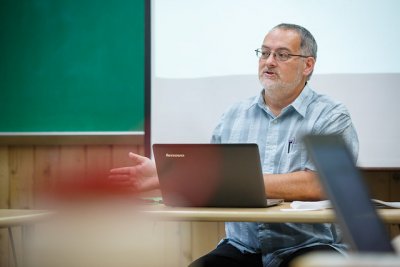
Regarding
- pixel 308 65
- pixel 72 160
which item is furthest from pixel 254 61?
pixel 72 160

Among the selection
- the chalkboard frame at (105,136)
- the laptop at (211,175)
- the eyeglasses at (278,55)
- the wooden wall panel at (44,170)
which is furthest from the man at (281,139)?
the wooden wall panel at (44,170)

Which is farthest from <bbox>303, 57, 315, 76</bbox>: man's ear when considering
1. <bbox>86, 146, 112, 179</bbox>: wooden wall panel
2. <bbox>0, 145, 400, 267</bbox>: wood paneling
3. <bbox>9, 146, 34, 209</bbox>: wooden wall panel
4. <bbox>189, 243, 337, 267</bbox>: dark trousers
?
<bbox>9, 146, 34, 209</bbox>: wooden wall panel

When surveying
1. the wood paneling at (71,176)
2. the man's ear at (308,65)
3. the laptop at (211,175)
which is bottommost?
the wood paneling at (71,176)

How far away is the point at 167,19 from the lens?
3.27m

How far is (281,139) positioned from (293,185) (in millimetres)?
343

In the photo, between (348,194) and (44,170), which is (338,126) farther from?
(348,194)

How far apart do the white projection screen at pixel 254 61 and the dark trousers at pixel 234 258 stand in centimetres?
93

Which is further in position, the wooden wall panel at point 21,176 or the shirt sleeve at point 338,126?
the wooden wall panel at point 21,176

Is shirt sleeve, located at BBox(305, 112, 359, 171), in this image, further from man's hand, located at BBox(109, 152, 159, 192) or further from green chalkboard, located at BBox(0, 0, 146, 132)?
green chalkboard, located at BBox(0, 0, 146, 132)

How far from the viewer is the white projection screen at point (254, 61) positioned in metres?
3.09

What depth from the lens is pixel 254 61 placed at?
3.20m

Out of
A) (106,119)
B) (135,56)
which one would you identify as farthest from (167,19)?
(106,119)

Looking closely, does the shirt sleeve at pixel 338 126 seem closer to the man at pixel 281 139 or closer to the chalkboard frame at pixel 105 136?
the man at pixel 281 139

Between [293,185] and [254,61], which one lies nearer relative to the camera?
[293,185]
